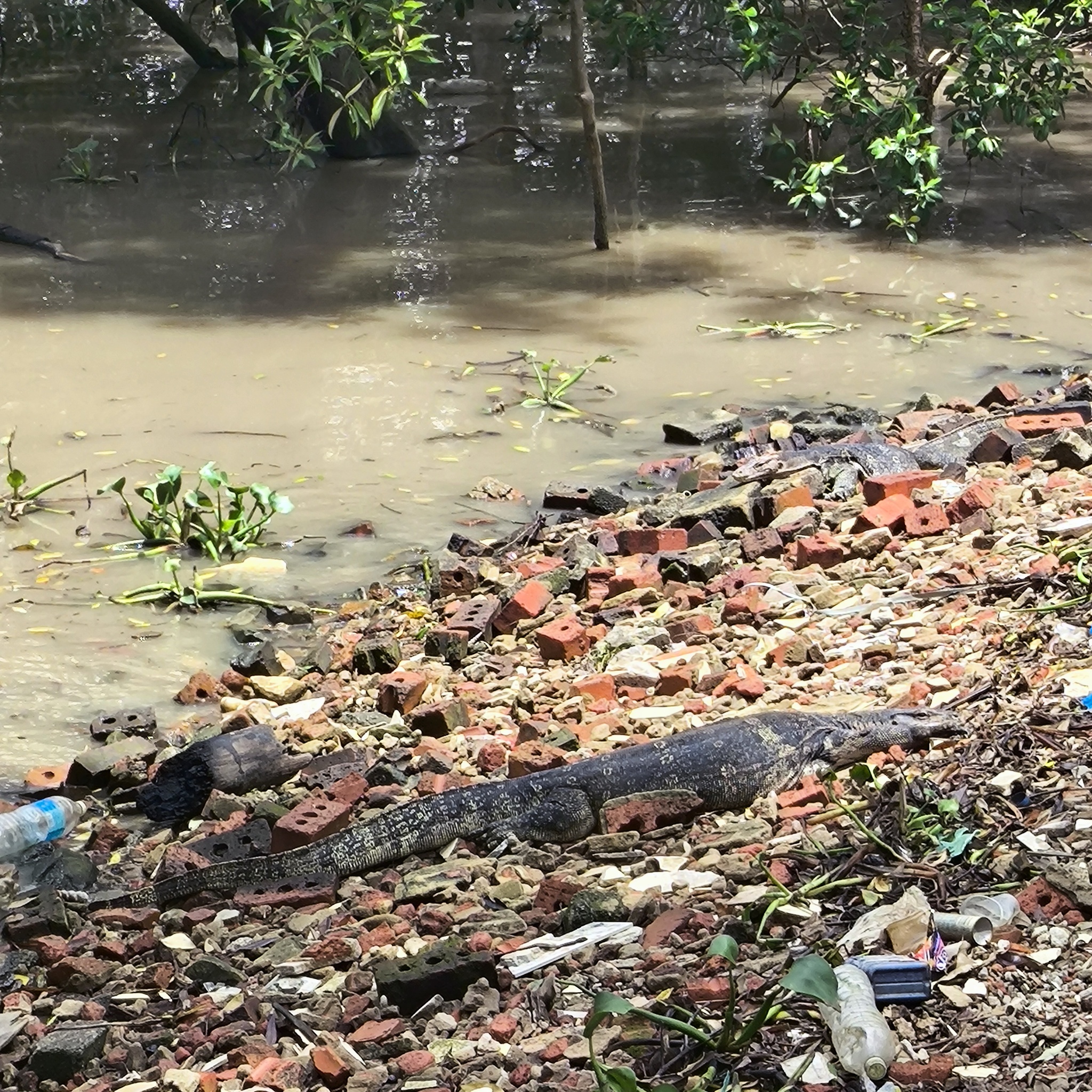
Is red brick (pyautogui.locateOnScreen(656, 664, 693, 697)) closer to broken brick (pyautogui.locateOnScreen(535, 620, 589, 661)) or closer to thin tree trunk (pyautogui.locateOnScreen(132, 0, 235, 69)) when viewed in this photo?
broken brick (pyautogui.locateOnScreen(535, 620, 589, 661))

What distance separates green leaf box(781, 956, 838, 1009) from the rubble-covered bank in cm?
23

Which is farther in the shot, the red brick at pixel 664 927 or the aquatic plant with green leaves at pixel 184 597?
the aquatic plant with green leaves at pixel 184 597

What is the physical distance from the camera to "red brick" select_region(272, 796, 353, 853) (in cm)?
402

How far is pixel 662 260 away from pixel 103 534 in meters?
5.76

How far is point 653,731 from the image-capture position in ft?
14.7

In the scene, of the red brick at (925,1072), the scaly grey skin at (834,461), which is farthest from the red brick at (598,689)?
the red brick at (925,1072)

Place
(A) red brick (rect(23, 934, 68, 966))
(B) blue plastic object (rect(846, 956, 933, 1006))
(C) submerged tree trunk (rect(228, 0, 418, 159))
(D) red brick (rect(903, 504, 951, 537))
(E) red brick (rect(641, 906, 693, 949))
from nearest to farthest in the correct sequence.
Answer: (B) blue plastic object (rect(846, 956, 933, 1006))
(E) red brick (rect(641, 906, 693, 949))
(A) red brick (rect(23, 934, 68, 966))
(D) red brick (rect(903, 504, 951, 537))
(C) submerged tree trunk (rect(228, 0, 418, 159))

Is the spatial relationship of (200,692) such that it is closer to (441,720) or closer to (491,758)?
(441,720)

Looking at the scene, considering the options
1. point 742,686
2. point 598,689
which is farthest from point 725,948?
point 598,689

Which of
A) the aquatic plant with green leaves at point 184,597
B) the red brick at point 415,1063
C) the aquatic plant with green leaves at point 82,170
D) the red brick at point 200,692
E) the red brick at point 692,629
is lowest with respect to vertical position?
the red brick at point 200,692

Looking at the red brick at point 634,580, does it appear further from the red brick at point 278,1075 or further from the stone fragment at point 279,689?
the red brick at point 278,1075

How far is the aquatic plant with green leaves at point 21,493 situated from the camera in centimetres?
711

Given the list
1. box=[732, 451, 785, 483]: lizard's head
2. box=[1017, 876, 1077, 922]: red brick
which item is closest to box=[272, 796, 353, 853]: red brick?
box=[1017, 876, 1077, 922]: red brick

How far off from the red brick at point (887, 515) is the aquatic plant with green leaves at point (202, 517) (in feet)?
8.32
